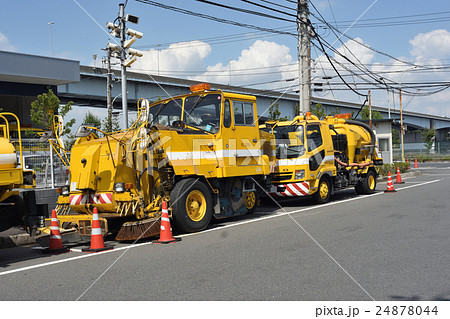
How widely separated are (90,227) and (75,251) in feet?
1.89

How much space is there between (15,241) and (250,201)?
5.50m

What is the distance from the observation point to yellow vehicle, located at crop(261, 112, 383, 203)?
13.4 meters

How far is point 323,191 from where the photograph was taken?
46.6ft

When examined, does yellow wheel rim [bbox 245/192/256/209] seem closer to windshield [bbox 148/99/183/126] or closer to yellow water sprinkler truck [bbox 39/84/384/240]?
yellow water sprinkler truck [bbox 39/84/384/240]

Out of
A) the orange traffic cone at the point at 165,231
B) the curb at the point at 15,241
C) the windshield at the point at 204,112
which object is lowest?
the curb at the point at 15,241

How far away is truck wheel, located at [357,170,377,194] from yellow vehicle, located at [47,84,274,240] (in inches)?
266

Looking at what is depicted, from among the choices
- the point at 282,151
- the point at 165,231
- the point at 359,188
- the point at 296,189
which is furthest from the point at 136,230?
the point at 359,188

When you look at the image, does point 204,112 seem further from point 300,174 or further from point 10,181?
point 10,181

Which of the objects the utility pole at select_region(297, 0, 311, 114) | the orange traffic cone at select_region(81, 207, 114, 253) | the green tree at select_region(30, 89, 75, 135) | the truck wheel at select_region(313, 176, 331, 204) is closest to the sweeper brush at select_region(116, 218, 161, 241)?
the orange traffic cone at select_region(81, 207, 114, 253)

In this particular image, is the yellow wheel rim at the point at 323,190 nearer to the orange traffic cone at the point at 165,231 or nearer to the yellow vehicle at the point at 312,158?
the yellow vehicle at the point at 312,158

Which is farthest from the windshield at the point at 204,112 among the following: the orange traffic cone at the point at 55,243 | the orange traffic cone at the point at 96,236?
the orange traffic cone at the point at 55,243

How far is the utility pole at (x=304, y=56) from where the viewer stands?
62.9 ft

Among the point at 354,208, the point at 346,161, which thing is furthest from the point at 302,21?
the point at 354,208

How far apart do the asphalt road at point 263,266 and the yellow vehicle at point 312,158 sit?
325 centimetres
